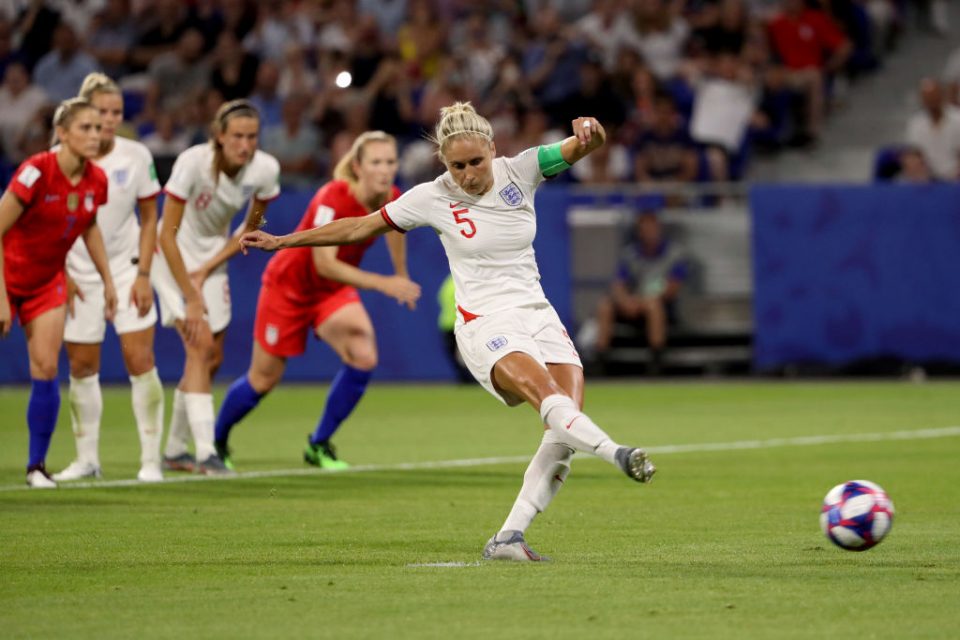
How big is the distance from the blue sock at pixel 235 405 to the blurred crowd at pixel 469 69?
10037mm

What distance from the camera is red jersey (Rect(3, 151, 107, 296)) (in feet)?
34.5

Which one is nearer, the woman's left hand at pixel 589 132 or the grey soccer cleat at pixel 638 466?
the grey soccer cleat at pixel 638 466

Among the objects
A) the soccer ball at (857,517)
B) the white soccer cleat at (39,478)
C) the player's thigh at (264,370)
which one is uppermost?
the soccer ball at (857,517)

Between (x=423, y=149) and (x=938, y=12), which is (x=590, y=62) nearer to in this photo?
(x=423, y=149)

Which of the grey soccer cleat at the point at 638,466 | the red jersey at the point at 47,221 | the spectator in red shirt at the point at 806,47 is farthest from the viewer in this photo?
Answer: the spectator in red shirt at the point at 806,47

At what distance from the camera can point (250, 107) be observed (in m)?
11.7

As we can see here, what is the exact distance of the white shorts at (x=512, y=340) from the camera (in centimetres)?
788

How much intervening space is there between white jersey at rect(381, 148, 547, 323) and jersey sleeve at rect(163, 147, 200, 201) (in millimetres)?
3912

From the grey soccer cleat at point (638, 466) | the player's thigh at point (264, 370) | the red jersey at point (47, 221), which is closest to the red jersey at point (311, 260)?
Answer: the player's thigh at point (264, 370)

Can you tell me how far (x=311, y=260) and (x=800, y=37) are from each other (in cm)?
1282

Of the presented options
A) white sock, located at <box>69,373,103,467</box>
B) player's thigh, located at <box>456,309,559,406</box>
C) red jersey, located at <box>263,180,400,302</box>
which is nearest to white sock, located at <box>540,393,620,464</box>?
player's thigh, located at <box>456,309,559,406</box>

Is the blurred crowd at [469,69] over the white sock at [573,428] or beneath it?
over

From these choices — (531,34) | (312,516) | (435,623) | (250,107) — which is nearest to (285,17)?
(531,34)

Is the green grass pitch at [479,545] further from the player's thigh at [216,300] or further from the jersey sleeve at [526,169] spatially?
the jersey sleeve at [526,169]
